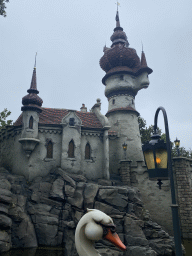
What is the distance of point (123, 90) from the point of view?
87.1 feet

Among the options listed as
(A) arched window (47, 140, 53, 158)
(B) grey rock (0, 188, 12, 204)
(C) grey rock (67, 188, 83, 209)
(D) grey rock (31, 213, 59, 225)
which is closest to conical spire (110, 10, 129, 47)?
(A) arched window (47, 140, 53, 158)

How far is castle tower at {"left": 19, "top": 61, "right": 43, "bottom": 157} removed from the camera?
19.2 m

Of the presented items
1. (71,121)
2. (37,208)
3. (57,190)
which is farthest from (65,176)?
(71,121)

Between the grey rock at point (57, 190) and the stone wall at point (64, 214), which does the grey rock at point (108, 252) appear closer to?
the stone wall at point (64, 214)

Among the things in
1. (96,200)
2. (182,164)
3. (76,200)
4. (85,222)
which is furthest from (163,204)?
(85,222)

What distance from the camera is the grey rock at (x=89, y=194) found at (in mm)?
16087

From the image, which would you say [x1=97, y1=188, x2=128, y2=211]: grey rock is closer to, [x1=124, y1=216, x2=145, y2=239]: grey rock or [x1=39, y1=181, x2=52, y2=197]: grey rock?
[x1=124, y1=216, x2=145, y2=239]: grey rock

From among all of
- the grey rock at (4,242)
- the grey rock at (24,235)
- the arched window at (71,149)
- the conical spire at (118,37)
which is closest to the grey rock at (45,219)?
the grey rock at (24,235)

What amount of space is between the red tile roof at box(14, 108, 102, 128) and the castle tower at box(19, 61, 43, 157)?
95 centimetres

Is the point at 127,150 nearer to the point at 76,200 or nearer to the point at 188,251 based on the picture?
the point at 76,200

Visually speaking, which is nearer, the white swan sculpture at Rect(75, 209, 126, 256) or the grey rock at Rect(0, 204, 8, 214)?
the white swan sculpture at Rect(75, 209, 126, 256)

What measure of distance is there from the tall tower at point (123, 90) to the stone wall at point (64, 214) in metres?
7.74

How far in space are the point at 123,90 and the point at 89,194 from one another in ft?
48.6

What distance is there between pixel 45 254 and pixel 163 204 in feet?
39.9
